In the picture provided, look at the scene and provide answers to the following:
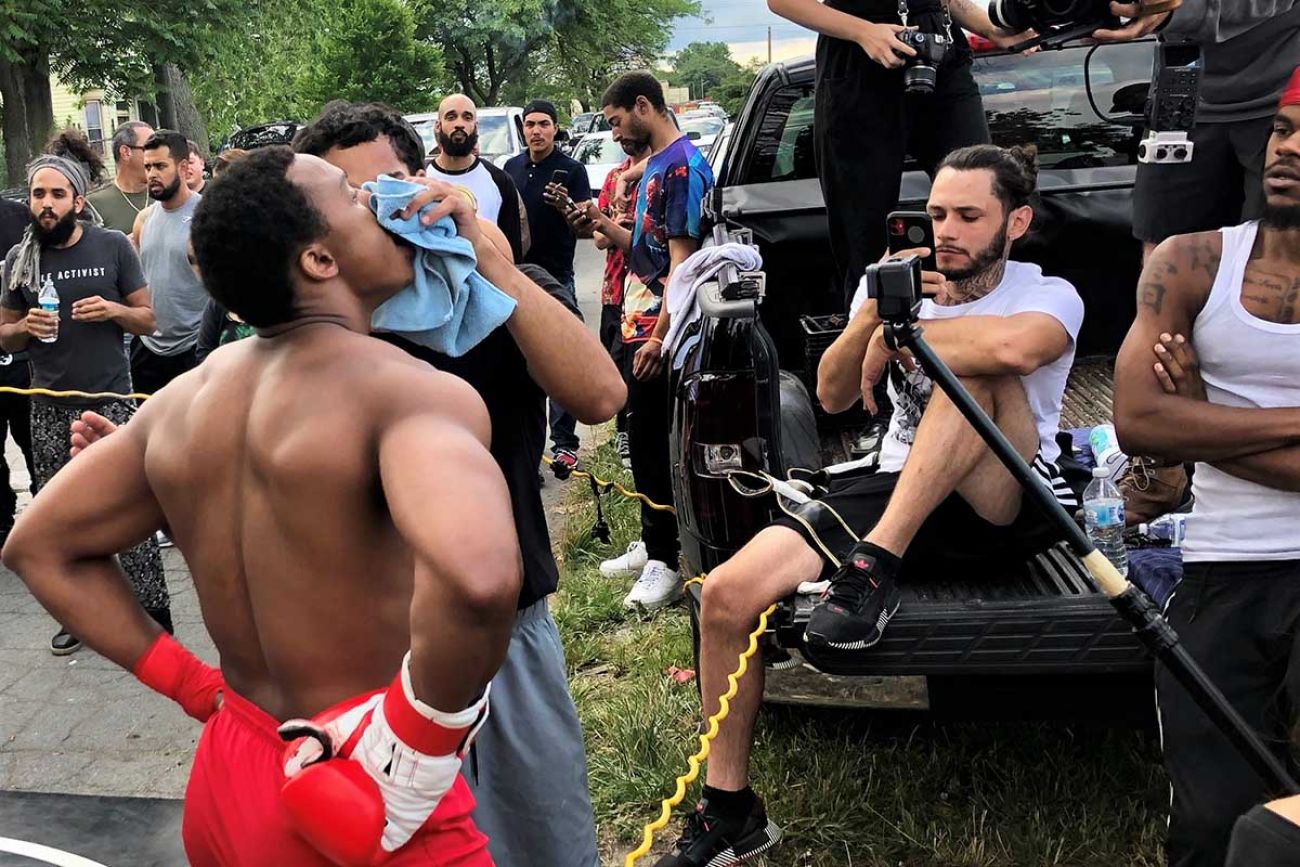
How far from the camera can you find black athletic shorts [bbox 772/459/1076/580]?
11.2 feet

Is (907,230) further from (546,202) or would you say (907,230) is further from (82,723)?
(546,202)

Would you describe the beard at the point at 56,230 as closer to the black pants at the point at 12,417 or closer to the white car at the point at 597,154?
the black pants at the point at 12,417

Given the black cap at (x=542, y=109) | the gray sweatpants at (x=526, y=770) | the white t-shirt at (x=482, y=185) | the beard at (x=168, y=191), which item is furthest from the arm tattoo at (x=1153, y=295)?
the black cap at (x=542, y=109)

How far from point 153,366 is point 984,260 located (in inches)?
180

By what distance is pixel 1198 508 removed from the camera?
2.68m

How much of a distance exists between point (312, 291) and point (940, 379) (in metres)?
1.00

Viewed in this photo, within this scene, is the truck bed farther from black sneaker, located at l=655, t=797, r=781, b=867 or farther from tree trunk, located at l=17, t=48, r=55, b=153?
tree trunk, located at l=17, t=48, r=55, b=153

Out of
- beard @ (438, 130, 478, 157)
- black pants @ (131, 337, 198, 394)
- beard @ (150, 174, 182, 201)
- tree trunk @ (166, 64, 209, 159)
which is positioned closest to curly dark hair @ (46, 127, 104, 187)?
beard @ (150, 174, 182, 201)

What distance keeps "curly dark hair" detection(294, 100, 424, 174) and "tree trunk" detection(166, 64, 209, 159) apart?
2590 cm

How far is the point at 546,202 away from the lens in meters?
7.20

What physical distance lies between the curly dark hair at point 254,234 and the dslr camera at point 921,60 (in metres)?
2.47

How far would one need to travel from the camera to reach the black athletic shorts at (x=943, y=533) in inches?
134

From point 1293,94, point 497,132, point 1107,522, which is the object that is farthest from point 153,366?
point 497,132

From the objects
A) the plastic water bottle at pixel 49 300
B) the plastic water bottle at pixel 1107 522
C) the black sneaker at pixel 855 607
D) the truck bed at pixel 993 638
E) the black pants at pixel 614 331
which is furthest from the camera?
the black pants at pixel 614 331
